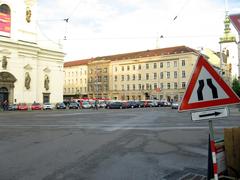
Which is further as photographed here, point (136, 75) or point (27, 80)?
point (136, 75)

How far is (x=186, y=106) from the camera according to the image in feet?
16.2

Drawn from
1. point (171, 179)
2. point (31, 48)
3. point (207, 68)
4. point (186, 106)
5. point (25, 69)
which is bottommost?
point (171, 179)

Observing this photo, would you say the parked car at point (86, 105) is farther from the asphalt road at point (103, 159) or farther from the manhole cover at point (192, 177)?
the manhole cover at point (192, 177)

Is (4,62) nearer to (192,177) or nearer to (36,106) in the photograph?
(36,106)

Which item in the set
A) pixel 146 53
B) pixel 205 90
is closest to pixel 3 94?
pixel 205 90

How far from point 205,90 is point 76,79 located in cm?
11803

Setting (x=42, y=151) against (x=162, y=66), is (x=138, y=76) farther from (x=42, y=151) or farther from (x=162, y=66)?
(x=42, y=151)

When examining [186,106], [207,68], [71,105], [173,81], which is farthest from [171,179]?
[173,81]

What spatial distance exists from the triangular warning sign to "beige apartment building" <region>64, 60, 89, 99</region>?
112025 mm

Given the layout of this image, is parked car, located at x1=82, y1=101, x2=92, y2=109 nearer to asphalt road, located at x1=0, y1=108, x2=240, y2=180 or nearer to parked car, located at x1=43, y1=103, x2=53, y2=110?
parked car, located at x1=43, y1=103, x2=53, y2=110

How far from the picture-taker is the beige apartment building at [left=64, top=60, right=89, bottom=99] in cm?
11744

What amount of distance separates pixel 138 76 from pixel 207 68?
326 feet

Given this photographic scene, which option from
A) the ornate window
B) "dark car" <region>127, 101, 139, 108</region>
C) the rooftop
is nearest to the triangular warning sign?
the ornate window

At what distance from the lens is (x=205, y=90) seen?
16.1 ft
